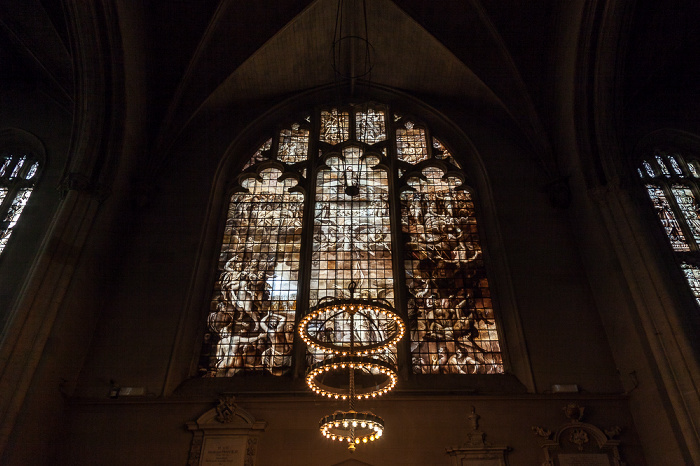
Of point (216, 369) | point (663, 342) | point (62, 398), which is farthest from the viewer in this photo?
point (216, 369)

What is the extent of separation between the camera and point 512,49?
1301 cm

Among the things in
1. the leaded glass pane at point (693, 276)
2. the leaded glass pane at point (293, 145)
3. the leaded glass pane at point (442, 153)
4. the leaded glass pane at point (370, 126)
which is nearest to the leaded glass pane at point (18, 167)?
the leaded glass pane at point (293, 145)

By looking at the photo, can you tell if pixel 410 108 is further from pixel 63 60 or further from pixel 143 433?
pixel 143 433

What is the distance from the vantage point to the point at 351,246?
37.6 ft

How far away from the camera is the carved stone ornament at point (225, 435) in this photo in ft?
27.5

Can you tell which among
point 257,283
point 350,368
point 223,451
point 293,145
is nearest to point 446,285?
point 257,283

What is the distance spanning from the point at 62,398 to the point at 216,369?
258 cm

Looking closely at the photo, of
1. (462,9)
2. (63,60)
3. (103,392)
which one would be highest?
(462,9)

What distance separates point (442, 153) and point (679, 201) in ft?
18.6

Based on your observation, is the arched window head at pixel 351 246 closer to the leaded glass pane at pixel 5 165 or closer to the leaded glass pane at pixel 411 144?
the leaded glass pane at pixel 411 144

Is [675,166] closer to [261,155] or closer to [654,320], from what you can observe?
[654,320]

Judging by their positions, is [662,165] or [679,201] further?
[662,165]

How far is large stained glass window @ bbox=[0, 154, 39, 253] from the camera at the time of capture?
1165 centimetres

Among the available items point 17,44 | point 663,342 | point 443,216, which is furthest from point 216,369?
point 17,44
